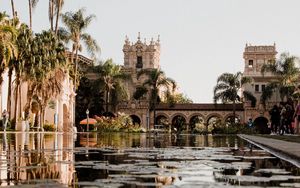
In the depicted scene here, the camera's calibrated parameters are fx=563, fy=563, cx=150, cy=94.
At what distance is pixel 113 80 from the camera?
242 ft

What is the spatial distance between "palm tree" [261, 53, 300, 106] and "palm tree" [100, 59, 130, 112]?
18.4 meters

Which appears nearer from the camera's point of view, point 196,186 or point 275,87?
point 196,186

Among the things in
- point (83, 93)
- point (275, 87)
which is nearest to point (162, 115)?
point (83, 93)

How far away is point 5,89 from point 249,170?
43495 millimetres

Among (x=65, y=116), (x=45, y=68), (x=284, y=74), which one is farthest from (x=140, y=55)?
(x=45, y=68)

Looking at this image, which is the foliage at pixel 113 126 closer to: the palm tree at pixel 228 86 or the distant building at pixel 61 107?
the distant building at pixel 61 107

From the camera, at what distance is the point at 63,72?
1812 inches

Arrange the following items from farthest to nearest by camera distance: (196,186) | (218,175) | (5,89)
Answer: (5,89) → (218,175) → (196,186)

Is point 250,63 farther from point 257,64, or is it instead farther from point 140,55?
point 140,55

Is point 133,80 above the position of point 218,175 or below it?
above

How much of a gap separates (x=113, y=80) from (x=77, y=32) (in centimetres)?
1910

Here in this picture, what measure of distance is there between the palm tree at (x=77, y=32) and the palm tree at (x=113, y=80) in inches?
648

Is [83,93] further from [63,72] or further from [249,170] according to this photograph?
[249,170]

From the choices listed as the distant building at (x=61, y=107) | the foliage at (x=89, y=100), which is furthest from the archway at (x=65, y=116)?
the foliage at (x=89, y=100)
